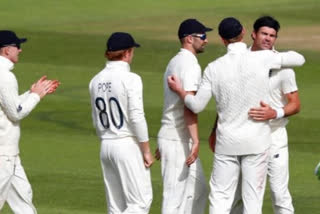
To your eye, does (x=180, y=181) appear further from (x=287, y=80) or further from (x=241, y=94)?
(x=287, y=80)

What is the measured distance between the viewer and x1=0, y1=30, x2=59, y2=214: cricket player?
10570 millimetres

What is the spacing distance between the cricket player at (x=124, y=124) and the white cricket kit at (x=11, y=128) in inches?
31.0

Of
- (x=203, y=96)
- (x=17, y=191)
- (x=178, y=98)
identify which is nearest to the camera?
(x=203, y=96)

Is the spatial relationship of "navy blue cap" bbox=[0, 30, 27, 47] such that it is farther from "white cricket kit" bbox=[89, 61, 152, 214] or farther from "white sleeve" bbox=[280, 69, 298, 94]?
"white sleeve" bbox=[280, 69, 298, 94]

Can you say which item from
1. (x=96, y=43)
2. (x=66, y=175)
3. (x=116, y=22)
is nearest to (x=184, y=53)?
(x=66, y=175)

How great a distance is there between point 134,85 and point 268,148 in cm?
134

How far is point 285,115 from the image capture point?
34.4 ft

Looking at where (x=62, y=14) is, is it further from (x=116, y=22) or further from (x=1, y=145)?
(x=1, y=145)

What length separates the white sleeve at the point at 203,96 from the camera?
10.1 metres

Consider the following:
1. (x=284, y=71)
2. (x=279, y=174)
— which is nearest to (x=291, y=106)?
(x=284, y=71)

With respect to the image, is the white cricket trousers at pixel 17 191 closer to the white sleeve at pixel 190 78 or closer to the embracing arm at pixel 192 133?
the embracing arm at pixel 192 133

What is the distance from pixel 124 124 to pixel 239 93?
1.07 metres

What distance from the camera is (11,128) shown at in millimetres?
10727

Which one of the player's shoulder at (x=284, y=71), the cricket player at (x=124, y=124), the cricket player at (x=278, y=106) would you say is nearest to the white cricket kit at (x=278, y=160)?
the cricket player at (x=278, y=106)
